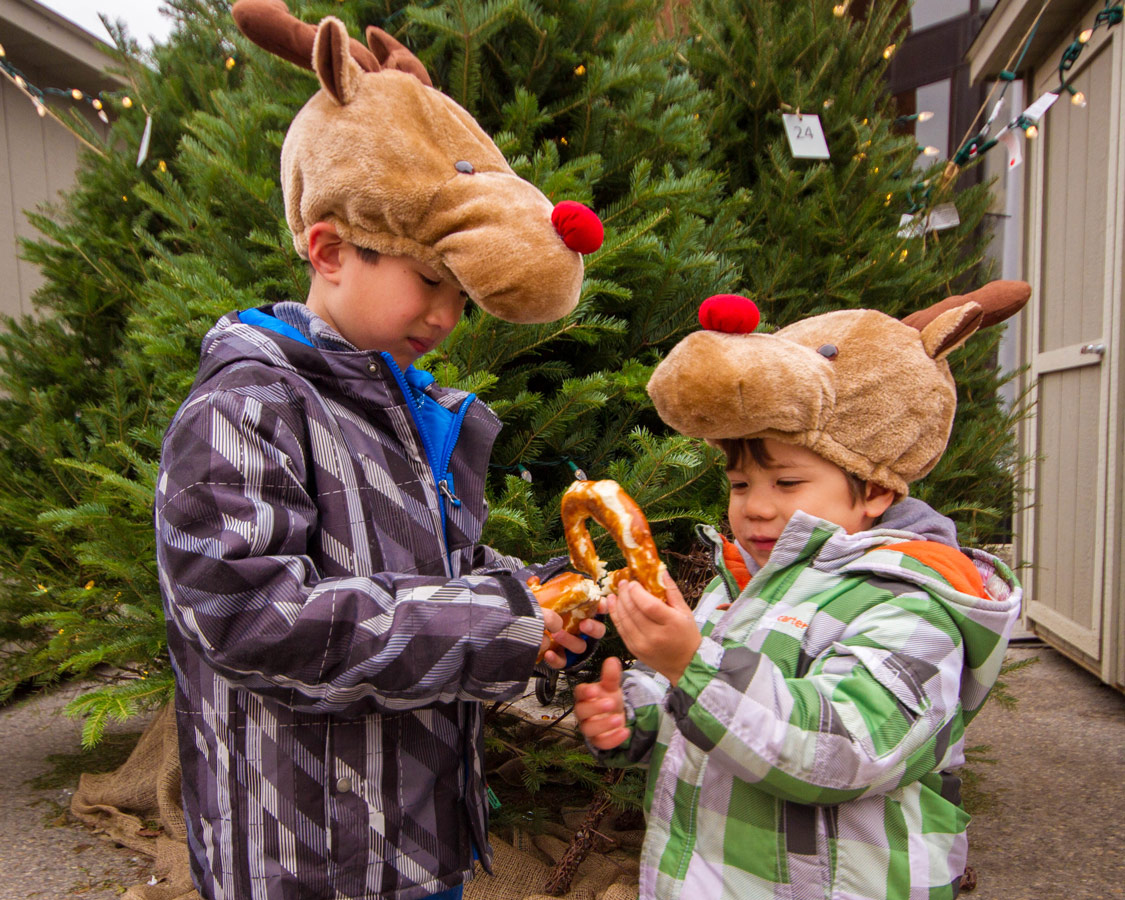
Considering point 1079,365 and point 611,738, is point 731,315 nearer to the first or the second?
point 611,738

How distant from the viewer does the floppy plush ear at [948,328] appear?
5.08 ft

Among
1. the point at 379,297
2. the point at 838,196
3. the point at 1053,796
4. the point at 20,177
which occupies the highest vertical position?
the point at 20,177

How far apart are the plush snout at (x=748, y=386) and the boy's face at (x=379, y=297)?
45 centimetres

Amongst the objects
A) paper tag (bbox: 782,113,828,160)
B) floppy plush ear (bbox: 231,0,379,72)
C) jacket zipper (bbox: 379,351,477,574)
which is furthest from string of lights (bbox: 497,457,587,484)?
paper tag (bbox: 782,113,828,160)

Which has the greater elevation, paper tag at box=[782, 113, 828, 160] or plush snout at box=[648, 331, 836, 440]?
paper tag at box=[782, 113, 828, 160]

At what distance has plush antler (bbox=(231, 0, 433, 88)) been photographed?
1.47 meters

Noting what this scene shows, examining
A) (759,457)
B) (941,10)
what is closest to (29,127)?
(759,457)

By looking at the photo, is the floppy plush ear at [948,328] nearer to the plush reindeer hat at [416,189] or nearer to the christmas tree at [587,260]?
the plush reindeer hat at [416,189]

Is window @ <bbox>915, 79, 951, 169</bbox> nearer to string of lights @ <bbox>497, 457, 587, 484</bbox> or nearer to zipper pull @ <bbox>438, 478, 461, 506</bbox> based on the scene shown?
string of lights @ <bbox>497, 457, 587, 484</bbox>

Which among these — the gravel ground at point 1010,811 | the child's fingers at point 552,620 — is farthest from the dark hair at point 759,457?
the gravel ground at point 1010,811

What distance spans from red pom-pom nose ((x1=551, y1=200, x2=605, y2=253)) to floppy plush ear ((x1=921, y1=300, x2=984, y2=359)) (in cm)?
64

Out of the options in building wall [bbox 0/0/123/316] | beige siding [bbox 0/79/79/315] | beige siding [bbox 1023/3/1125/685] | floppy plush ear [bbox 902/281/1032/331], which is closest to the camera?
floppy plush ear [bbox 902/281/1032/331]

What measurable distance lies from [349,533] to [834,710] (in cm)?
79

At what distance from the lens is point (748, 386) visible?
145cm
